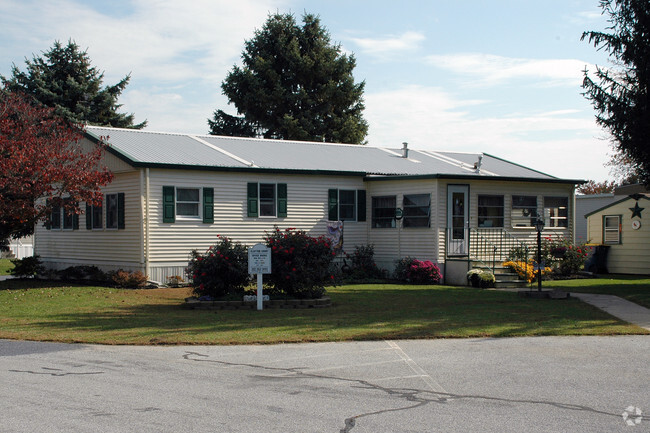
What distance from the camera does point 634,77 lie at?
21.3 m

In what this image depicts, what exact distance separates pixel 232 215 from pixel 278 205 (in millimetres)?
1702

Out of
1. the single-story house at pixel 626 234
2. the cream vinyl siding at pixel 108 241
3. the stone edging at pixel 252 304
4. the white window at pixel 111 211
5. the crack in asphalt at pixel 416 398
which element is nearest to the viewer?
the crack in asphalt at pixel 416 398

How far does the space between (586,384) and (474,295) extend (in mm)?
11333

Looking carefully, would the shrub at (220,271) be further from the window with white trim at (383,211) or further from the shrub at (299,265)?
the window with white trim at (383,211)

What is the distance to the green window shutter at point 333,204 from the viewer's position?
85.8 ft

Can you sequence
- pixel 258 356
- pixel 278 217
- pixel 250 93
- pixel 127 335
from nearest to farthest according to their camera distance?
pixel 258 356 < pixel 127 335 < pixel 278 217 < pixel 250 93

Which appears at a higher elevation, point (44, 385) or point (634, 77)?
point (634, 77)

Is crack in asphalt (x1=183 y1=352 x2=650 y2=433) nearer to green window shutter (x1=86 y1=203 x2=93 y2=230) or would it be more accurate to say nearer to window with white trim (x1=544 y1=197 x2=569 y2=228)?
green window shutter (x1=86 y1=203 x2=93 y2=230)

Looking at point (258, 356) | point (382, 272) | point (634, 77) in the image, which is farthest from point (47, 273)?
point (634, 77)

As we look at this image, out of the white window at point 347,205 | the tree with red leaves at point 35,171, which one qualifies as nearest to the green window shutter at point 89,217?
the tree with red leaves at point 35,171

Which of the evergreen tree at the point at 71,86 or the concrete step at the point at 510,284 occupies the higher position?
the evergreen tree at the point at 71,86

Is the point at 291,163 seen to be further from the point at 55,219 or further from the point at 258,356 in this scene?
the point at 258,356

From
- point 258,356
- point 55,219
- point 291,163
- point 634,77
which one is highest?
point 634,77

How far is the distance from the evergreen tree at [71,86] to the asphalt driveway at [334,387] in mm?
30834
